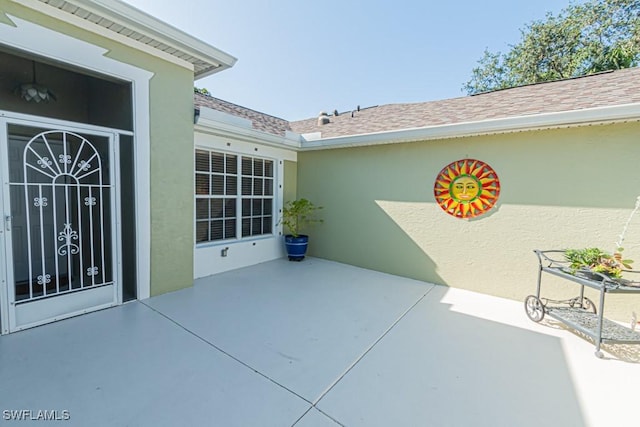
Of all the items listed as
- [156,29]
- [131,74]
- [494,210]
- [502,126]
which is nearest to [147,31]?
[156,29]

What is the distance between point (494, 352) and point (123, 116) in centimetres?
590

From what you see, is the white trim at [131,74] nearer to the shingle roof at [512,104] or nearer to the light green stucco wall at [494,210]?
the light green stucco wall at [494,210]

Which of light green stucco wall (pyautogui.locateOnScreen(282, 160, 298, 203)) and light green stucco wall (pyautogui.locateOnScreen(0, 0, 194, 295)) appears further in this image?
light green stucco wall (pyautogui.locateOnScreen(282, 160, 298, 203))

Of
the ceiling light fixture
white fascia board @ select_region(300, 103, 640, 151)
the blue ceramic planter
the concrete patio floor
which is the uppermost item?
the ceiling light fixture

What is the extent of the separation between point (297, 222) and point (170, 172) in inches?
128

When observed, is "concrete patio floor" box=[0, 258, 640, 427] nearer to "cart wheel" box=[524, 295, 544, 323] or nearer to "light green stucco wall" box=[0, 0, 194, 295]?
"cart wheel" box=[524, 295, 544, 323]

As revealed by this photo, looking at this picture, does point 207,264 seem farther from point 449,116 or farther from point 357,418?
point 449,116

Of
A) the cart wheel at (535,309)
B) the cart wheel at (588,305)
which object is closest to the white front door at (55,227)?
the cart wheel at (535,309)

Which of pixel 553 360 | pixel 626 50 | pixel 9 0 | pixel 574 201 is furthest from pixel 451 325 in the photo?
pixel 626 50

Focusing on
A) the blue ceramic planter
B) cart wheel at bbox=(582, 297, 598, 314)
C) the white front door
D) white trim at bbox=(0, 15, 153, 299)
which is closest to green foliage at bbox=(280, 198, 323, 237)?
the blue ceramic planter

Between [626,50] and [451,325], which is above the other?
[626,50]

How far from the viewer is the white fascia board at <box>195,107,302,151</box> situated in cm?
463

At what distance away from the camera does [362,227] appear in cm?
606

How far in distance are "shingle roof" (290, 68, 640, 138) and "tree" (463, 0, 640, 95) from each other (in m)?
10.0
